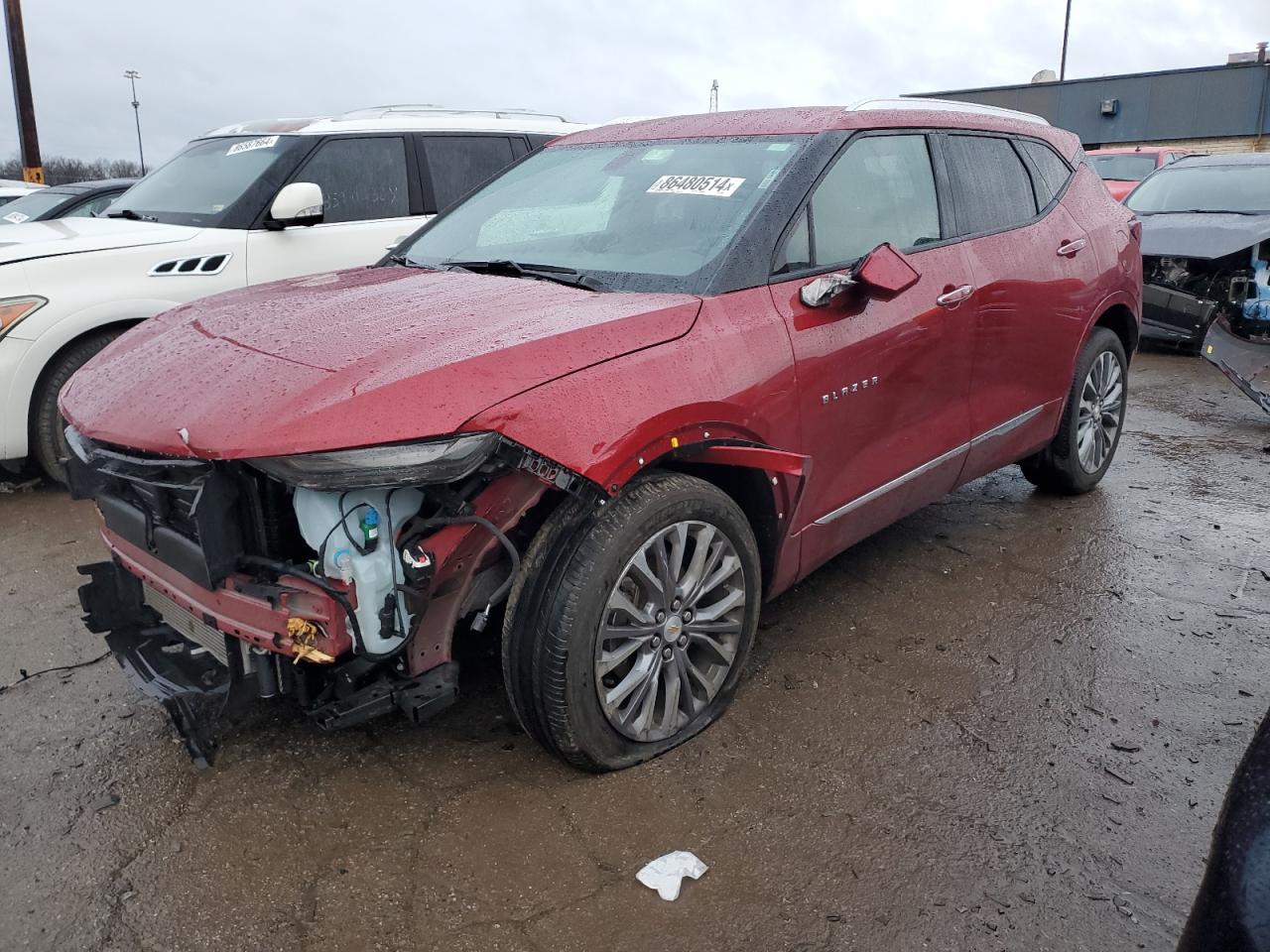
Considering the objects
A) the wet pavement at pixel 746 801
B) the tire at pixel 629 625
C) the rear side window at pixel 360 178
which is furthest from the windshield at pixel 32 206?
the tire at pixel 629 625

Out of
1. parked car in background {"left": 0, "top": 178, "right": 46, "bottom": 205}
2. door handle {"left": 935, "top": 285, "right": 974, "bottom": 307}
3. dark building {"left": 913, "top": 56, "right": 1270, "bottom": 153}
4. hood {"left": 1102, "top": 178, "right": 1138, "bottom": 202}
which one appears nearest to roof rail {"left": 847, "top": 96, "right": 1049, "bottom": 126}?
door handle {"left": 935, "top": 285, "right": 974, "bottom": 307}

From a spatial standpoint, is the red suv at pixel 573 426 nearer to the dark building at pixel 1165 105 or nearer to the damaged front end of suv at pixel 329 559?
the damaged front end of suv at pixel 329 559

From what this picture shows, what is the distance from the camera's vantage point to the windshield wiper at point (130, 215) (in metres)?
5.70

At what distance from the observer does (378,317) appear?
272 cm

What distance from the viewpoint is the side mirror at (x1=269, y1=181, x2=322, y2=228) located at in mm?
4918

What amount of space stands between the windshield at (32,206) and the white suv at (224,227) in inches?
117

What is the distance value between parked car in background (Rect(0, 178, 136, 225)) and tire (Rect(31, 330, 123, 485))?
389 centimetres

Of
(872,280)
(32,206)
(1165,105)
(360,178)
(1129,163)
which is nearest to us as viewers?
(872,280)

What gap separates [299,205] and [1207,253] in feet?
22.4

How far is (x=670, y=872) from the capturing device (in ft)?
7.82

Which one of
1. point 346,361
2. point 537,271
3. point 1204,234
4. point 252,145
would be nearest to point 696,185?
point 537,271

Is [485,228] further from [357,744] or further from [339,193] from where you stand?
[339,193]

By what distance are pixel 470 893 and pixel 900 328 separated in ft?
7.11

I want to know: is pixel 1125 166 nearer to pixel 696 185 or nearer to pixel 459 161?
pixel 459 161
